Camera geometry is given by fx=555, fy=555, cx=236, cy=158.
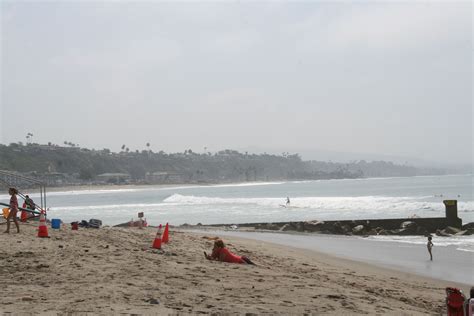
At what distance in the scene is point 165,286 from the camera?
8422mm

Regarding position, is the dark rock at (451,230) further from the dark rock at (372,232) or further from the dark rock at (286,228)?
the dark rock at (286,228)

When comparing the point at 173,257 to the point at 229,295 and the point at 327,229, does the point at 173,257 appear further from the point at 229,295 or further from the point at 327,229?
the point at 327,229

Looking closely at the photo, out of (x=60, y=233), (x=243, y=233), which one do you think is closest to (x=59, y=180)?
(x=243, y=233)

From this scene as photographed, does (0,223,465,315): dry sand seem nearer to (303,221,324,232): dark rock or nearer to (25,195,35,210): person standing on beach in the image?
(25,195,35,210): person standing on beach

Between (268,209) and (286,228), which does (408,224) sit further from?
(268,209)

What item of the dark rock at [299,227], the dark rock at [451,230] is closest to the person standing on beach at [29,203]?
the dark rock at [299,227]

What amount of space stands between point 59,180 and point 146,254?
185m

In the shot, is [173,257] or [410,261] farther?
[410,261]

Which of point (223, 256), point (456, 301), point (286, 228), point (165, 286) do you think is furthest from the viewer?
point (286, 228)

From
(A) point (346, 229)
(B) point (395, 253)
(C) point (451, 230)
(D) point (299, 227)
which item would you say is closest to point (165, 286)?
(B) point (395, 253)

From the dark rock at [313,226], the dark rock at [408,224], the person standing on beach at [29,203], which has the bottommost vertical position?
the dark rock at [313,226]

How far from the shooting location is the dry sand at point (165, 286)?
23.7 ft

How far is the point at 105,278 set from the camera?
8727 millimetres

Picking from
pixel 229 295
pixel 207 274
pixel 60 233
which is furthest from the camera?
pixel 60 233
